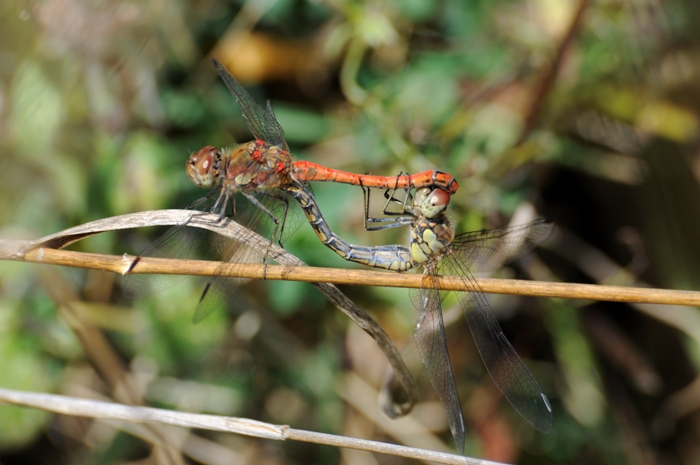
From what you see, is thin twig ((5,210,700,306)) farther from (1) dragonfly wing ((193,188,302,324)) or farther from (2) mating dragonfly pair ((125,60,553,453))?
(1) dragonfly wing ((193,188,302,324))

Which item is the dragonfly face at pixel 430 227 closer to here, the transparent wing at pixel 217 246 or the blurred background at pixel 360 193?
the blurred background at pixel 360 193

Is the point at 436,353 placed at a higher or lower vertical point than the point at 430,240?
lower

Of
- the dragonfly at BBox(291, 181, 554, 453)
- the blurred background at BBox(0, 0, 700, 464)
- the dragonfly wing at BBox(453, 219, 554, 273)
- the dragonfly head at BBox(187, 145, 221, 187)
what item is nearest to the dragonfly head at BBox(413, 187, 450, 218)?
the dragonfly at BBox(291, 181, 554, 453)

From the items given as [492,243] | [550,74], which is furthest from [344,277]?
[550,74]

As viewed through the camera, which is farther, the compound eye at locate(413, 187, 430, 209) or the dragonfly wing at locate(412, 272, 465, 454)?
the compound eye at locate(413, 187, 430, 209)

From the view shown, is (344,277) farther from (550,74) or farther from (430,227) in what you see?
(550,74)

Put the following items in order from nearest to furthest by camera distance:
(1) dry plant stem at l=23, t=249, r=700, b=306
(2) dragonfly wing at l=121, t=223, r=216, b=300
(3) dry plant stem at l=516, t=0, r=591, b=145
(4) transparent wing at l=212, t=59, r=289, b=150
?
(1) dry plant stem at l=23, t=249, r=700, b=306
(2) dragonfly wing at l=121, t=223, r=216, b=300
(4) transparent wing at l=212, t=59, r=289, b=150
(3) dry plant stem at l=516, t=0, r=591, b=145

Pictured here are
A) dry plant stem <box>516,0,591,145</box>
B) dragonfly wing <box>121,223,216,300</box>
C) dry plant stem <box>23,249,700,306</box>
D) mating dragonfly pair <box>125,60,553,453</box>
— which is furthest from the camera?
dry plant stem <box>516,0,591,145</box>
